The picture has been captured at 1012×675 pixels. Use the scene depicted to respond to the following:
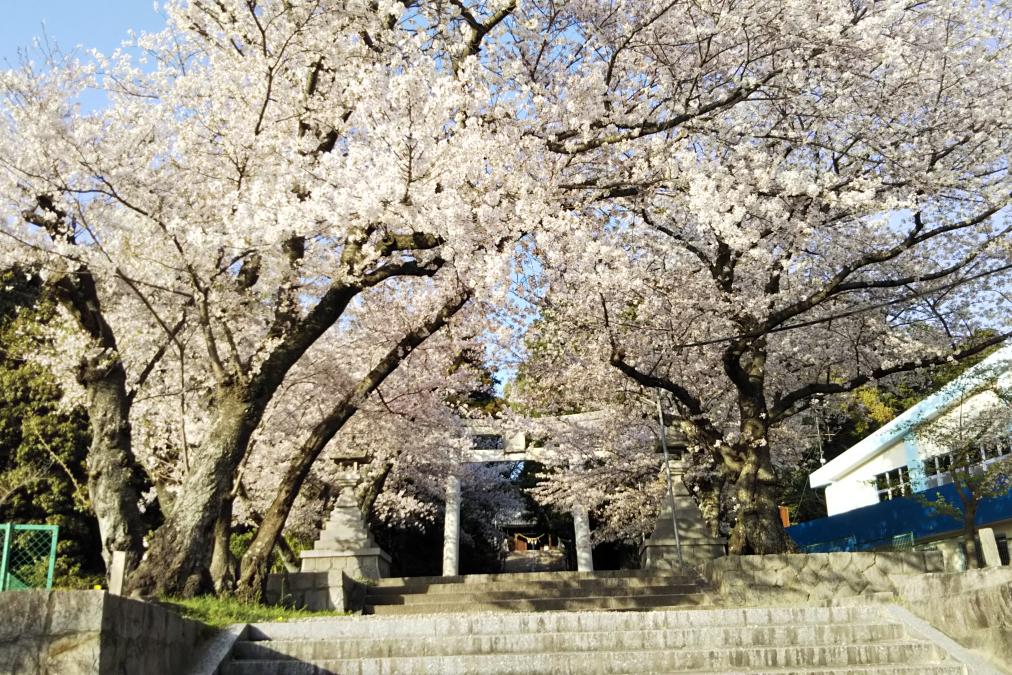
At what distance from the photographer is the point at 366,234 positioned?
10820 millimetres

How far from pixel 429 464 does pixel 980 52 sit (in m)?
15.4

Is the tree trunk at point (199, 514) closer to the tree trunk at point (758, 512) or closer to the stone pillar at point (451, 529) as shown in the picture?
the tree trunk at point (758, 512)

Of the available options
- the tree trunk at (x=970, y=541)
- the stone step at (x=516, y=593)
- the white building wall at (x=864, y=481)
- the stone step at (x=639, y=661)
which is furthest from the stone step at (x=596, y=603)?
the white building wall at (x=864, y=481)

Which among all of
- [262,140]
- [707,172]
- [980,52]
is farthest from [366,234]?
[980,52]

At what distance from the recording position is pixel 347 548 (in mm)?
14086

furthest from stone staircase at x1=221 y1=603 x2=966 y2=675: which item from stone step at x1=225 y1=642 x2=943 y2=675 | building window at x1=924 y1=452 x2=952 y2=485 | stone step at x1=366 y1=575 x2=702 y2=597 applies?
building window at x1=924 y1=452 x2=952 y2=485

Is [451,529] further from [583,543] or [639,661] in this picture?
[639,661]

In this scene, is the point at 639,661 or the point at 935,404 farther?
the point at 935,404

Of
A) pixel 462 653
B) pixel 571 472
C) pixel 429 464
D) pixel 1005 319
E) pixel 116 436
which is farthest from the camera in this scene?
pixel 429 464

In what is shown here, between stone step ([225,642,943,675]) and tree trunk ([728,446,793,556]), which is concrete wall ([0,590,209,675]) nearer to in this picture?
stone step ([225,642,943,675])

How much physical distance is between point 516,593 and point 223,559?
4.67 metres

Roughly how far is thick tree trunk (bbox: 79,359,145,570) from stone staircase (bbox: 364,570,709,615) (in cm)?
383

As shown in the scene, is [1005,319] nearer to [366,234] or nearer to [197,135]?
[366,234]

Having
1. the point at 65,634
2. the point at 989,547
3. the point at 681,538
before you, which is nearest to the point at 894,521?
the point at 681,538
